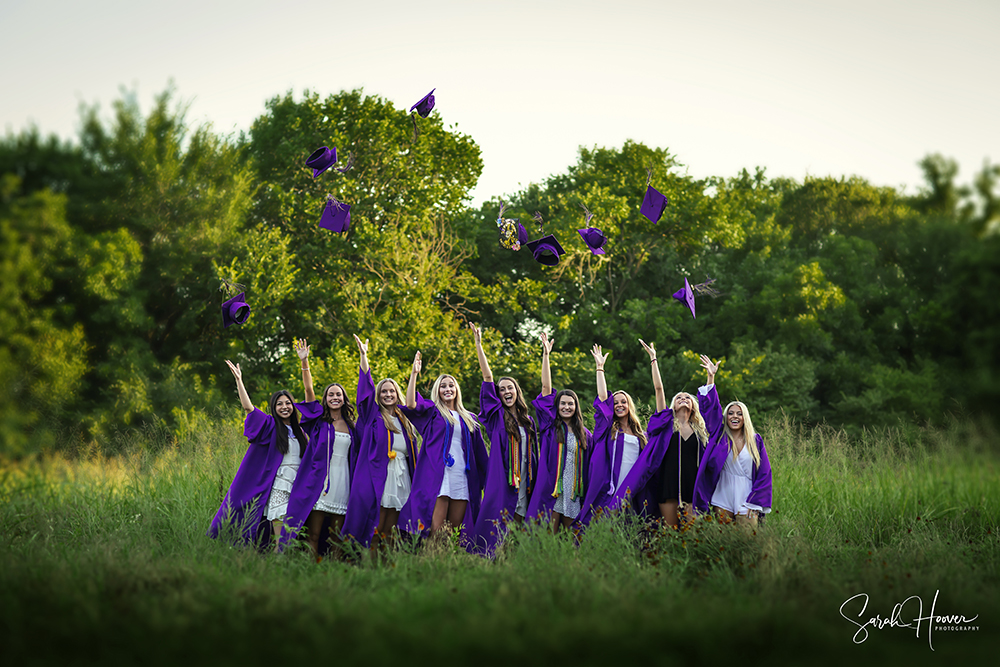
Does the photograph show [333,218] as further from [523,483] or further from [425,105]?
[523,483]

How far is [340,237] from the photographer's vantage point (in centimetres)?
1588

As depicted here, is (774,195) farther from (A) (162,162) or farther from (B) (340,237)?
(A) (162,162)

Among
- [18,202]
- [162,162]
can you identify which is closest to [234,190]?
[162,162]

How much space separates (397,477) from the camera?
6.77 metres

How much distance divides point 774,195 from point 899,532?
18.7 metres

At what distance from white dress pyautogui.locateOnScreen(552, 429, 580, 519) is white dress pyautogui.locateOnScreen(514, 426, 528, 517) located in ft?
1.00

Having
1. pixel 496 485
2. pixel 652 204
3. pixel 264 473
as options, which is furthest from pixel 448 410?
pixel 652 204

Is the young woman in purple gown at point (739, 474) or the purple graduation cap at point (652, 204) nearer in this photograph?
the young woman in purple gown at point (739, 474)

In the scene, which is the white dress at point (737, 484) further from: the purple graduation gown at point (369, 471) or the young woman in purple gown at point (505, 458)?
the purple graduation gown at point (369, 471)

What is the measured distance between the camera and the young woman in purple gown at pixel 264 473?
672 centimetres

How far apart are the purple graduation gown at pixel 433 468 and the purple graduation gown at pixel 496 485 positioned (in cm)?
12

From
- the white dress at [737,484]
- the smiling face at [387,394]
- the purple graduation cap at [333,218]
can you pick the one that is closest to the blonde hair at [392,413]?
the smiling face at [387,394]

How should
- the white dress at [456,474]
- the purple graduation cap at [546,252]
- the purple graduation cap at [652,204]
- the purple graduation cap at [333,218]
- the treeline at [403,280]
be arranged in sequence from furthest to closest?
the treeline at [403,280], the purple graduation cap at [333,218], the purple graduation cap at [652,204], the purple graduation cap at [546,252], the white dress at [456,474]

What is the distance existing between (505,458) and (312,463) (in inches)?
69.7
